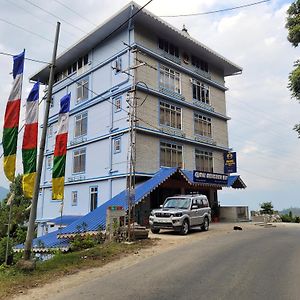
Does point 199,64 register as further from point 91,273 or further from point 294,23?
point 91,273

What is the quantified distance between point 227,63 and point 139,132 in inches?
629

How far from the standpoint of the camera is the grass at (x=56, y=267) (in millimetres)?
8961

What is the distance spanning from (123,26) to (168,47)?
5.00 m

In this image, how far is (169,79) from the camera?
3262 centimetres

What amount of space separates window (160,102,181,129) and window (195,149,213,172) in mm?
3870

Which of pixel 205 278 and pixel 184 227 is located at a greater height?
pixel 184 227

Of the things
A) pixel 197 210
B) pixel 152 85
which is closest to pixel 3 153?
pixel 197 210

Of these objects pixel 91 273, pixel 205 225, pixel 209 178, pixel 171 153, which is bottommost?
pixel 91 273

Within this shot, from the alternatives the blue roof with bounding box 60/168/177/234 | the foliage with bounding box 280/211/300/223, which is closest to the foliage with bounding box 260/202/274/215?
the foliage with bounding box 280/211/300/223

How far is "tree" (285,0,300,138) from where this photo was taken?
1339cm

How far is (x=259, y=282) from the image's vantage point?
8.69 meters

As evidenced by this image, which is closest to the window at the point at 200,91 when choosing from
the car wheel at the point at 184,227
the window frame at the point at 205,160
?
the window frame at the point at 205,160

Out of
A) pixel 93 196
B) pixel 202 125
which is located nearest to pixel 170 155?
pixel 202 125

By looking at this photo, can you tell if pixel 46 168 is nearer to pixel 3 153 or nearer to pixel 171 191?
pixel 171 191
